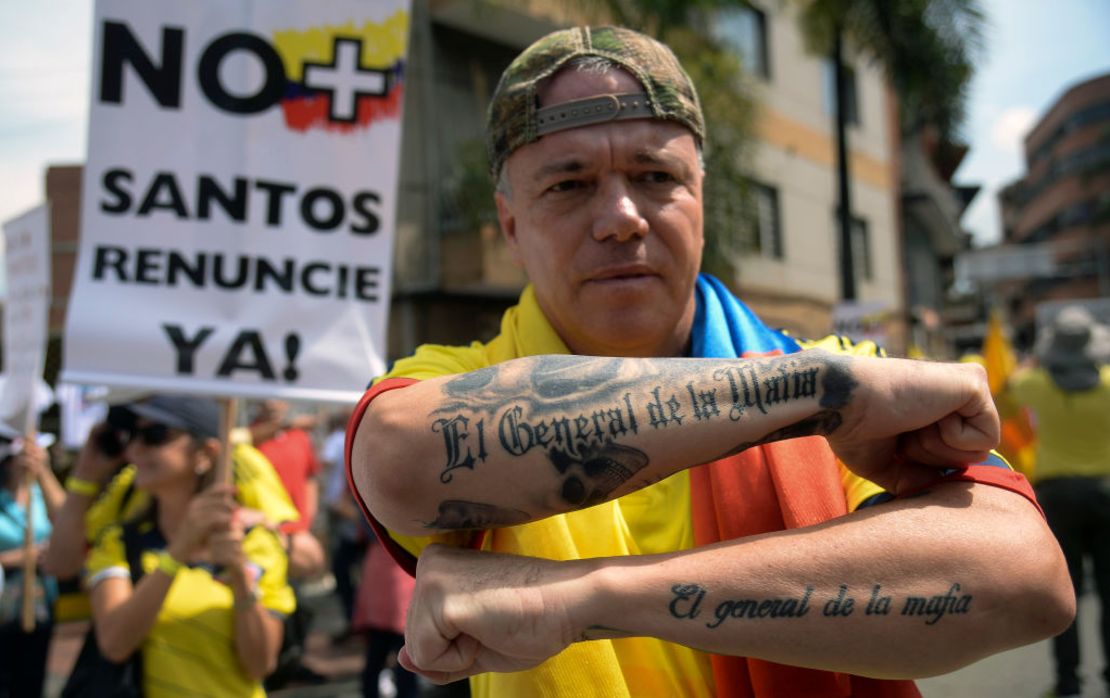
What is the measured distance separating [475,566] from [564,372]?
0.27 m

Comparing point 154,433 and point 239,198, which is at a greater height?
point 239,198

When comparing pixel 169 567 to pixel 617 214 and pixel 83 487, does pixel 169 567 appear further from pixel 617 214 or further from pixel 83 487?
pixel 617 214

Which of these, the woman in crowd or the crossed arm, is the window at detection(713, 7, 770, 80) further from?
the crossed arm

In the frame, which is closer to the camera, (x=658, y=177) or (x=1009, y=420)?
(x=658, y=177)

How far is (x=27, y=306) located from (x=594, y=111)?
402 centimetres

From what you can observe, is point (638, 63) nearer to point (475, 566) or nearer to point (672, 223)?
point (672, 223)

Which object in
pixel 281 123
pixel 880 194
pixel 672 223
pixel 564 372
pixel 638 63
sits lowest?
pixel 564 372

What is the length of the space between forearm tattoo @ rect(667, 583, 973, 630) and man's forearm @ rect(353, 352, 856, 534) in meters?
0.15

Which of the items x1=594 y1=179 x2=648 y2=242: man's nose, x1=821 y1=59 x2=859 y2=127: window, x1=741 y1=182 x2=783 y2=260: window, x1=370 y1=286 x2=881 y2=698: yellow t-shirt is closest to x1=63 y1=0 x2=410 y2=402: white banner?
x1=370 y1=286 x2=881 y2=698: yellow t-shirt

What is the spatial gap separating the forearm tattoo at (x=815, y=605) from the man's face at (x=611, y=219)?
56 centimetres

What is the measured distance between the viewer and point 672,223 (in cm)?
151

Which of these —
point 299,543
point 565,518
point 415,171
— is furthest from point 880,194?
point 565,518

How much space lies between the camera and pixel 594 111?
1427mm

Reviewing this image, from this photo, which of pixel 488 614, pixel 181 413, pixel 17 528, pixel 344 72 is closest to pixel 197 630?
pixel 181 413
